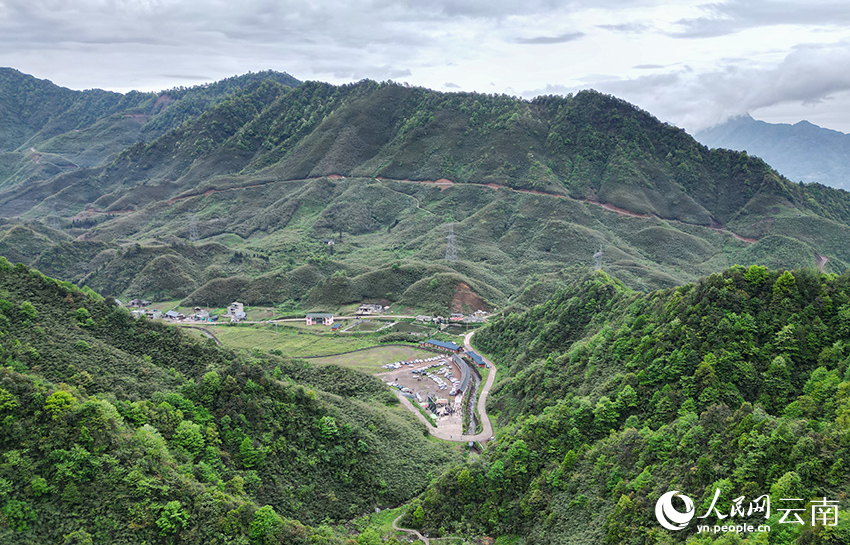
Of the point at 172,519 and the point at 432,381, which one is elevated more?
the point at 172,519

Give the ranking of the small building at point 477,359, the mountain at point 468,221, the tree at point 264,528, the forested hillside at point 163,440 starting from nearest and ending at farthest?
the forested hillside at point 163,440, the tree at point 264,528, the small building at point 477,359, the mountain at point 468,221

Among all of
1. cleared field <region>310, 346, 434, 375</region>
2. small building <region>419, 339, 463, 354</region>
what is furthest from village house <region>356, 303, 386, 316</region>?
small building <region>419, 339, 463, 354</region>

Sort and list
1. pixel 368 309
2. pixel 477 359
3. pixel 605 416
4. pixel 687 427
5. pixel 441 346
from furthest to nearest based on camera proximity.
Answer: pixel 368 309 < pixel 441 346 < pixel 477 359 < pixel 605 416 < pixel 687 427

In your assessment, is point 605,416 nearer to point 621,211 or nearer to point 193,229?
point 621,211

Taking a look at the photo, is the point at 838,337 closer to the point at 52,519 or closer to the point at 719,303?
the point at 719,303

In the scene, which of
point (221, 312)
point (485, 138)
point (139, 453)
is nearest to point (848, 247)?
point (485, 138)

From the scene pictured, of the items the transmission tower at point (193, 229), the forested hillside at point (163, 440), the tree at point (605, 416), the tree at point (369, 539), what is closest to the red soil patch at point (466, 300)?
the forested hillside at point (163, 440)

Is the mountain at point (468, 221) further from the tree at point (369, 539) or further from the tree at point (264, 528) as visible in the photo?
the tree at point (264, 528)

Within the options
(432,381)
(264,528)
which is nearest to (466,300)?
(432,381)
